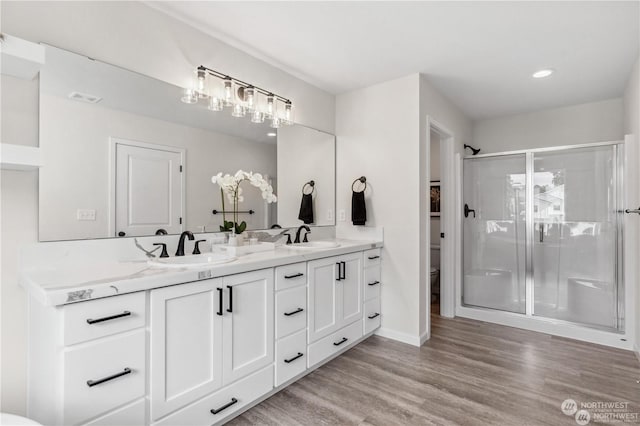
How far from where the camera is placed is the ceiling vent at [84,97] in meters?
1.66

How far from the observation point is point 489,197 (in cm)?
372

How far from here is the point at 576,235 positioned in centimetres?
323

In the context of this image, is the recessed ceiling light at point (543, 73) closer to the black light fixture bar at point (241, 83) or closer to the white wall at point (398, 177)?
the white wall at point (398, 177)

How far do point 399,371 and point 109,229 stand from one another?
214cm

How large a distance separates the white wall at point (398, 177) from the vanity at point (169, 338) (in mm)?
965

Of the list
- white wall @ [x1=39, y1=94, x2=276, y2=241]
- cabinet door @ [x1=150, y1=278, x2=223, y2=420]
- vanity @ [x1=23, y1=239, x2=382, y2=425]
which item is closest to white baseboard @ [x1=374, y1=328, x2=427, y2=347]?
vanity @ [x1=23, y1=239, x2=382, y2=425]

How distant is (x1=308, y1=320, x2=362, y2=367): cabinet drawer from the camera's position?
2.29 m

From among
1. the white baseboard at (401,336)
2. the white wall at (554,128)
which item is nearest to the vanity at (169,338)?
the white baseboard at (401,336)

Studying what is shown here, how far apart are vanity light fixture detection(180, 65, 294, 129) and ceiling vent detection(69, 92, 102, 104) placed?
483mm

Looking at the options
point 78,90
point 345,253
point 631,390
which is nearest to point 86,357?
point 78,90

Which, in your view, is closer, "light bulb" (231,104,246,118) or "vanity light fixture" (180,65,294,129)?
"vanity light fixture" (180,65,294,129)

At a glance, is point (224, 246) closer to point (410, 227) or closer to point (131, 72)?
point (131, 72)

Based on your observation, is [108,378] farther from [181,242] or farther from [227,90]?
[227,90]

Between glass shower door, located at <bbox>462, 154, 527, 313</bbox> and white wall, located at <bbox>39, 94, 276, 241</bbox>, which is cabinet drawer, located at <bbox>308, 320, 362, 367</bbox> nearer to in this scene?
white wall, located at <bbox>39, 94, 276, 241</bbox>
